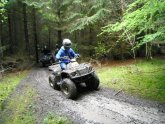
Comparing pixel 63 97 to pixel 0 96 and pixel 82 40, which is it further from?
pixel 82 40

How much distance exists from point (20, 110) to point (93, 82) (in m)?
3.14

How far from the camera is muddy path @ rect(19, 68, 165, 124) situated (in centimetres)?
684

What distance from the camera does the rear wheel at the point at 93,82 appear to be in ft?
32.0

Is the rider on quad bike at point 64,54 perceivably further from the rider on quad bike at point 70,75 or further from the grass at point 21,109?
the grass at point 21,109

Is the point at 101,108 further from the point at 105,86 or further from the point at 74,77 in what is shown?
the point at 105,86

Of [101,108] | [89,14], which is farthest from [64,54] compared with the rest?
[89,14]

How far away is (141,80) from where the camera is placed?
1087 centimetres

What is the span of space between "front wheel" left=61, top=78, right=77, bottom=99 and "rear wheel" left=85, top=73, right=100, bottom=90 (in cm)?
100

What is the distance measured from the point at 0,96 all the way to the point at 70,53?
3.70 metres

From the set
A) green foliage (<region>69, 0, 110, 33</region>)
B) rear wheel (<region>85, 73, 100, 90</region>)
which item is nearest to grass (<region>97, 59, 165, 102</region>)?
rear wheel (<region>85, 73, 100, 90</region>)

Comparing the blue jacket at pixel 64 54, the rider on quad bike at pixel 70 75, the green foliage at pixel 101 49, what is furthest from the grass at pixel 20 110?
the green foliage at pixel 101 49

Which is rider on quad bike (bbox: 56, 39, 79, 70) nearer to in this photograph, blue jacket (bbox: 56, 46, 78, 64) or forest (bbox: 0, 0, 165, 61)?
blue jacket (bbox: 56, 46, 78, 64)

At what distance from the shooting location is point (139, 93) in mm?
9188

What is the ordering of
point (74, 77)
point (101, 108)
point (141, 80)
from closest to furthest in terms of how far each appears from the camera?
point (101, 108)
point (74, 77)
point (141, 80)
